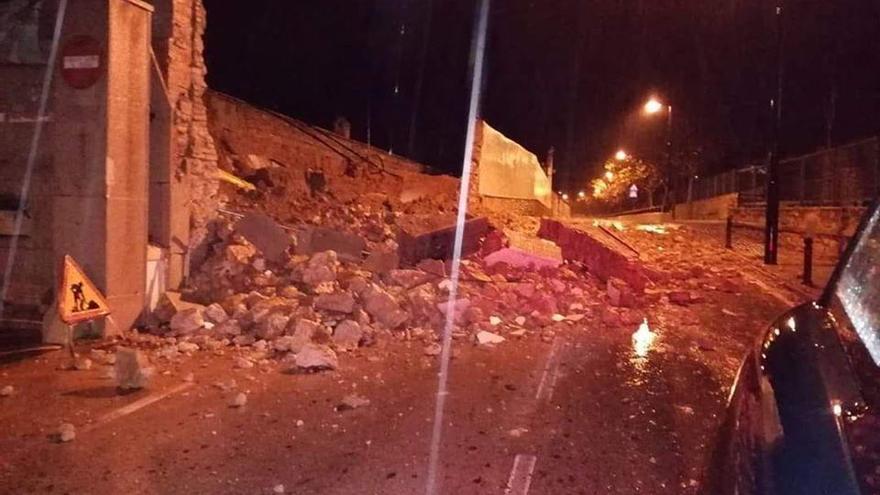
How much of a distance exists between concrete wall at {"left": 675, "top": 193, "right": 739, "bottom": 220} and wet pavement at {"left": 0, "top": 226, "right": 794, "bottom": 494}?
2729 cm

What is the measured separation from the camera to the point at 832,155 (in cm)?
2517

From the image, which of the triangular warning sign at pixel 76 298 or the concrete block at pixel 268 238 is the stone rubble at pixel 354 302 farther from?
the triangular warning sign at pixel 76 298

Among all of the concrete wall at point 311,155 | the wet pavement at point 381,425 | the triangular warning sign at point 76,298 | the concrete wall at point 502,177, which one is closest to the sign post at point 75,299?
the triangular warning sign at point 76,298

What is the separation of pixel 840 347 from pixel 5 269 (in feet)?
30.7

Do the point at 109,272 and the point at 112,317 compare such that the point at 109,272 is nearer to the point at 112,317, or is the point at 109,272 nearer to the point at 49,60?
the point at 112,317

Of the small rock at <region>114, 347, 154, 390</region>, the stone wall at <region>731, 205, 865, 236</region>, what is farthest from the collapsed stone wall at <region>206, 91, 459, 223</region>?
the stone wall at <region>731, 205, 865, 236</region>

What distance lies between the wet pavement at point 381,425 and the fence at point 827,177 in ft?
50.3

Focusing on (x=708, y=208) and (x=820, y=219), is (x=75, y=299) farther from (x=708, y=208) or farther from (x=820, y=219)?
(x=708, y=208)

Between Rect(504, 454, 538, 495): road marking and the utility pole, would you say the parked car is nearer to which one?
Rect(504, 454, 538, 495): road marking

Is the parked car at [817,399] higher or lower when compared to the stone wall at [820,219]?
lower

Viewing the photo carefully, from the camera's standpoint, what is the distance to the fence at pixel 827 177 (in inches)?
887

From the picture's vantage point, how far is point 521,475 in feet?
16.3

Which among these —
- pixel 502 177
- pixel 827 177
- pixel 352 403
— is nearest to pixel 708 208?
pixel 827 177

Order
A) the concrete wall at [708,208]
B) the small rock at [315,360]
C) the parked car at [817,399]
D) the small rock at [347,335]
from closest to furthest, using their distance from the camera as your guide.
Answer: the parked car at [817,399] → the small rock at [315,360] → the small rock at [347,335] → the concrete wall at [708,208]
